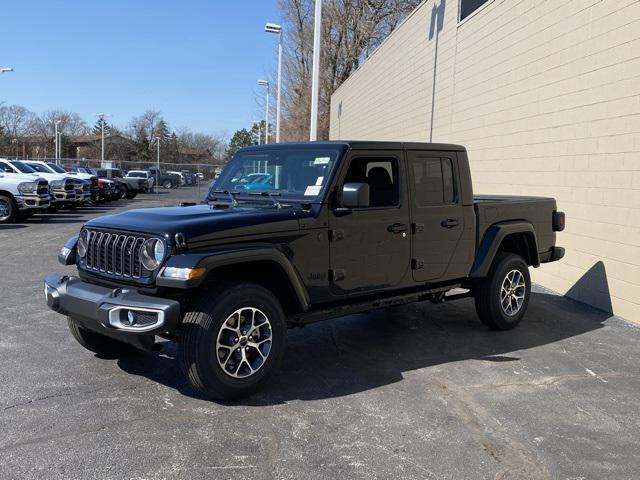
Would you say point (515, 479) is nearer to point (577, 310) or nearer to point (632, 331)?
point (632, 331)

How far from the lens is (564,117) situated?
867cm

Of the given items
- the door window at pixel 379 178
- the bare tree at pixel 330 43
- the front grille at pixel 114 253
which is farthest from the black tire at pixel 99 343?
the bare tree at pixel 330 43

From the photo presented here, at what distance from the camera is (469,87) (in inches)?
481

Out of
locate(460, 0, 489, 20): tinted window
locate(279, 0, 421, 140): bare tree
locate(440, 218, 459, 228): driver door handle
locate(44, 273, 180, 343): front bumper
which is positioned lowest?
locate(44, 273, 180, 343): front bumper

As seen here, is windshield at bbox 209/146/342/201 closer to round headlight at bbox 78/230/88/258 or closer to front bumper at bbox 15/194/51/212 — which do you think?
round headlight at bbox 78/230/88/258

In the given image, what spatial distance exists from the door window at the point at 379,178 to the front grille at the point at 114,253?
1.95 metres

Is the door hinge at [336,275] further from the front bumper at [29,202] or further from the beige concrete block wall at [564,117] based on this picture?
the front bumper at [29,202]

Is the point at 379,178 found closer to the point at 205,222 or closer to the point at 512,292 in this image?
the point at 205,222

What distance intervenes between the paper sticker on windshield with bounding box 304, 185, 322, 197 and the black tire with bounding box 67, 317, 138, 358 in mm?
2132

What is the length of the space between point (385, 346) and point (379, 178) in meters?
1.68

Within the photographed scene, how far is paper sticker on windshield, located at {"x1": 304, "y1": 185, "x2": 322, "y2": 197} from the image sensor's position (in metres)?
4.95

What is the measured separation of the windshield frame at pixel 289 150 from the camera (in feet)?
16.3

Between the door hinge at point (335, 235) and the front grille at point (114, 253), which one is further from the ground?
the door hinge at point (335, 235)

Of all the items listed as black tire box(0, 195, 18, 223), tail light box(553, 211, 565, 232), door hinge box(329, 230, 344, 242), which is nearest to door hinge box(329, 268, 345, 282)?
door hinge box(329, 230, 344, 242)
